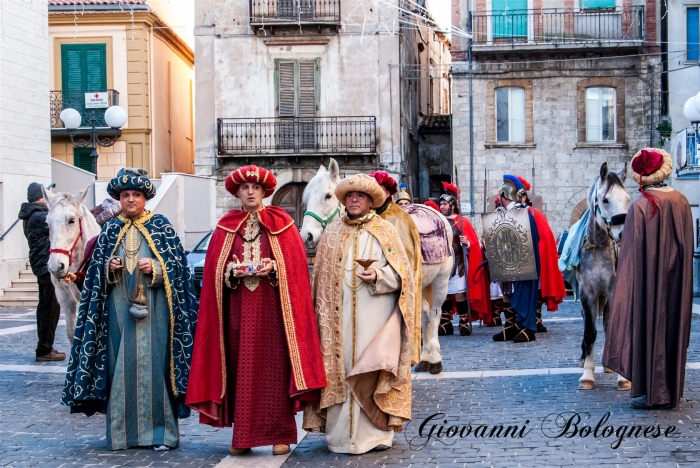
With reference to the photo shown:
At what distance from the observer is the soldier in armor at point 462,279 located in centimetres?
1411

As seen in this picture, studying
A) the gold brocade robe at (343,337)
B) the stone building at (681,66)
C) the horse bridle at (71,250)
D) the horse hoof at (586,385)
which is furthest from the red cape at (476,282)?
the stone building at (681,66)

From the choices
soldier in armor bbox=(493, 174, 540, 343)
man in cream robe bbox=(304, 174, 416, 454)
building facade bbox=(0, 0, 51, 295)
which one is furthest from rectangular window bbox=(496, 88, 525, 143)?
man in cream robe bbox=(304, 174, 416, 454)

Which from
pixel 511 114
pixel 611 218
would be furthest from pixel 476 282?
pixel 511 114

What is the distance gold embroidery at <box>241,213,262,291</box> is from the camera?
693cm

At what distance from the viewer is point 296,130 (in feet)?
99.8

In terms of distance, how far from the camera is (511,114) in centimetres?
3003

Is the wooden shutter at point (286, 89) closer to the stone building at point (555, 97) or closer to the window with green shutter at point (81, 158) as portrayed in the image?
the stone building at point (555, 97)

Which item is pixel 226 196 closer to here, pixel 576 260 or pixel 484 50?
pixel 484 50

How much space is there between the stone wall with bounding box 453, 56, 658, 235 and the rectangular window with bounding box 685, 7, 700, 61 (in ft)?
3.42

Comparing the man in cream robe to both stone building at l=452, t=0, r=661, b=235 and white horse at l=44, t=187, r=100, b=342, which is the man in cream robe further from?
stone building at l=452, t=0, r=661, b=235

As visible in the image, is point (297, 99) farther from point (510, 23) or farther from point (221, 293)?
point (221, 293)

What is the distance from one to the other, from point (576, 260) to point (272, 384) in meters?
4.08

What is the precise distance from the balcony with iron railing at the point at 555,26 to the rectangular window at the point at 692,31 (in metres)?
1.22

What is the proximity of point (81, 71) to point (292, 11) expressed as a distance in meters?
6.67
